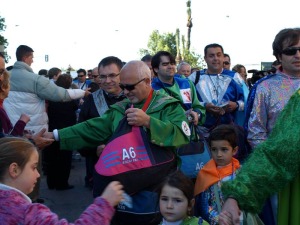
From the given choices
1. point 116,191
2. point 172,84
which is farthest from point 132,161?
point 172,84

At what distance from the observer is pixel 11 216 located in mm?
2244

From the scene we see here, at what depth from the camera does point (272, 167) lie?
7.39ft

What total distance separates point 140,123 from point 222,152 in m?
1.11

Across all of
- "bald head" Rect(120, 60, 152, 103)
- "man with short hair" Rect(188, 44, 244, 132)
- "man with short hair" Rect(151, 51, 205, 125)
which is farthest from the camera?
"man with short hair" Rect(188, 44, 244, 132)

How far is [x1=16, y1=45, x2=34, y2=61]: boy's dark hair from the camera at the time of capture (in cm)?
668

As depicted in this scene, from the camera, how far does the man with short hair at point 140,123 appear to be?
3.25 meters

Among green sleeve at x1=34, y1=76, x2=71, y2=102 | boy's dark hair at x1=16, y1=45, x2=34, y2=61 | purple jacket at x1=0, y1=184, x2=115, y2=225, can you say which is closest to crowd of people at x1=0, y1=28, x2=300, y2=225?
purple jacket at x1=0, y1=184, x2=115, y2=225

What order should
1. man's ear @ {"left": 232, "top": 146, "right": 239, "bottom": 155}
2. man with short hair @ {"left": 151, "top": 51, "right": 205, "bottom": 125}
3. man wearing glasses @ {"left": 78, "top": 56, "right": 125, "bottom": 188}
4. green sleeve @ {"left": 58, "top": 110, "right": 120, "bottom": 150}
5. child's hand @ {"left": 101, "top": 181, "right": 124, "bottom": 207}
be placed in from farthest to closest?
1. man with short hair @ {"left": 151, "top": 51, "right": 205, "bottom": 125}
2. man wearing glasses @ {"left": 78, "top": 56, "right": 125, "bottom": 188}
3. man's ear @ {"left": 232, "top": 146, "right": 239, "bottom": 155}
4. green sleeve @ {"left": 58, "top": 110, "right": 120, "bottom": 150}
5. child's hand @ {"left": 101, "top": 181, "right": 124, "bottom": 207}

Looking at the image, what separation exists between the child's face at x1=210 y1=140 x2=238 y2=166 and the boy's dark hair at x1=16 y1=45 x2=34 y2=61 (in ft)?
12.0

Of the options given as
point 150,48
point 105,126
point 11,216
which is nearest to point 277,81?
point 105,126

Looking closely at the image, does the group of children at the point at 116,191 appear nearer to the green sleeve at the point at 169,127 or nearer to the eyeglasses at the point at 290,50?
the green sleeve at the point at 169,127

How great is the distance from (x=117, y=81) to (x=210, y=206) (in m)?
1.49

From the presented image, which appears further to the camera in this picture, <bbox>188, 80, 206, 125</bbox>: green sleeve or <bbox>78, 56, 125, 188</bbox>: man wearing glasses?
<bbox>188, 80, 206, 125</bbox>: green sleeve

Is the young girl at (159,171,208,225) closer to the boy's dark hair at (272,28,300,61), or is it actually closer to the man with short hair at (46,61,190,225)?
the man with short hair at (46,61,190,225)
